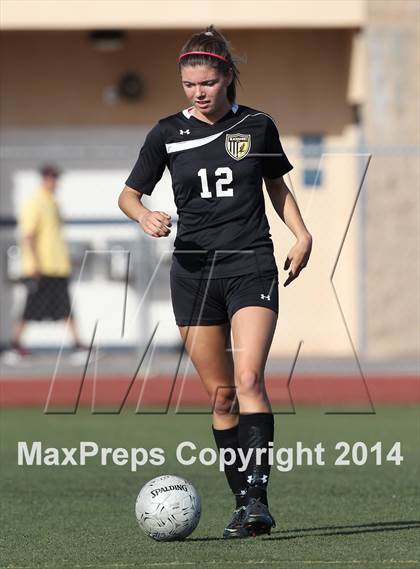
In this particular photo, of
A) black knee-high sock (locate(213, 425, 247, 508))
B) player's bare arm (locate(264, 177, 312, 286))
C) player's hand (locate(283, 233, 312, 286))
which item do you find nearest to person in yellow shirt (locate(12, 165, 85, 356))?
black knee-high sock (locate(213, 425, 247, 508))

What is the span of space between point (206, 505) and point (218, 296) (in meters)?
1.66

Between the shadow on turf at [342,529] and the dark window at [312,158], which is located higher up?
the dark window at [312,158]

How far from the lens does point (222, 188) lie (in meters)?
6.52

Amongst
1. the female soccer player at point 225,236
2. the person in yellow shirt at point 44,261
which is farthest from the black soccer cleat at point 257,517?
the person in yellow shirt at point 44,261

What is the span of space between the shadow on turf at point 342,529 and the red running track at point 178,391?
20.3 ft

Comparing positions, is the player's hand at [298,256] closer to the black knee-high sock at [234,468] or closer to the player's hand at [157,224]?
the player's hand at [157,224]

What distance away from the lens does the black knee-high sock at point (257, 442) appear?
636 cm

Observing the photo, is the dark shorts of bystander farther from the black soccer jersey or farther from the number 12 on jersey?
the number 12 on jersey

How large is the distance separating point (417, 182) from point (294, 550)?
9.87 metres

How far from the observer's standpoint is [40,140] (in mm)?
17406

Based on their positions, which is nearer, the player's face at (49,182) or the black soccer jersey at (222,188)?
the black soccer jersey at (222,188)

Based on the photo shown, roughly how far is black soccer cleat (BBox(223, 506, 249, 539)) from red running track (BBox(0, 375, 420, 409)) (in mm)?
6674

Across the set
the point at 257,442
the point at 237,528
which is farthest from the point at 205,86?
the point at 237,528

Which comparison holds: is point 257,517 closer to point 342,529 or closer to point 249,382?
point 249,382
